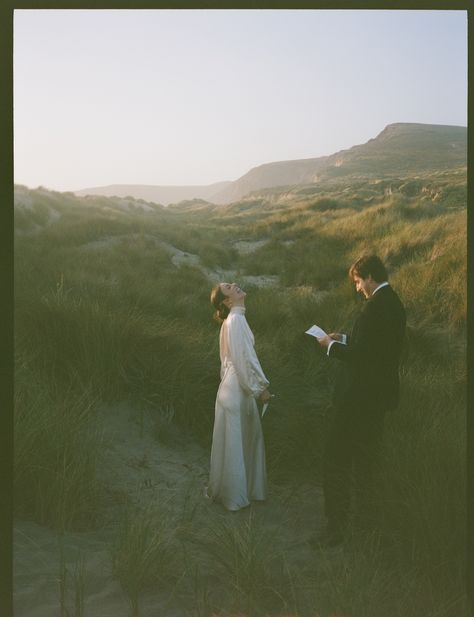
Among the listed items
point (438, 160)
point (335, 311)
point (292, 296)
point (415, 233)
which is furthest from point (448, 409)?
point (438, 160)

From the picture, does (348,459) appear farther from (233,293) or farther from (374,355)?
(233,293)

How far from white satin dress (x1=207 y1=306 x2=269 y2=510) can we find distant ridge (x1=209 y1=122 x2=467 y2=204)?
29559 millimetres

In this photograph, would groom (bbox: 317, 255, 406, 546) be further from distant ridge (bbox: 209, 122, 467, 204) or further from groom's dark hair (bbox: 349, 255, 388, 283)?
distant ridge (bbox: 209, 122, 467, 204)

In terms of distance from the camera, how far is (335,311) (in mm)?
7109

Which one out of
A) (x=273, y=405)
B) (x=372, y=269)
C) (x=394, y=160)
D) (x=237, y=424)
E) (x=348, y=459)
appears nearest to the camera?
(x=372, y=269)

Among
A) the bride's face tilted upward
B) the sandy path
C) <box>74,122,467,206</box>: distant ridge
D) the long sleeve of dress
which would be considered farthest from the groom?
<box>74,122,467,206</box>: distant ridge

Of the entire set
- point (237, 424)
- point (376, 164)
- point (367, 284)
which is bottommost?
point (237, 424)

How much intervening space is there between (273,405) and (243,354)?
3.91ft

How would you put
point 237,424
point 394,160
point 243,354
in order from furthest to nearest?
point 394,160, point 237,424, point 243,354

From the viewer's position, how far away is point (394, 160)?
49.2 m

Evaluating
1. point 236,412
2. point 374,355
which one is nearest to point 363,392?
point 374,355

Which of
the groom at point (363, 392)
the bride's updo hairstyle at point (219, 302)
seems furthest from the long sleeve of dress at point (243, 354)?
the groom at point (363, 392)

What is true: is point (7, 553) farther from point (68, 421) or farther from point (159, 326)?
point (159, 326)

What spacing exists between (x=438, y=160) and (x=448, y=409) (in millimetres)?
42794
